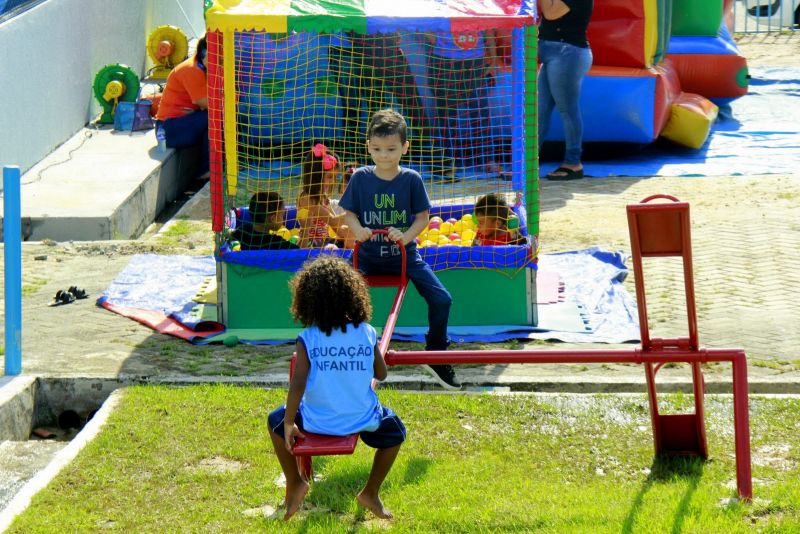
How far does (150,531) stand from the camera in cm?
506

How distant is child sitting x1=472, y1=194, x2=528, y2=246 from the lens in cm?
848

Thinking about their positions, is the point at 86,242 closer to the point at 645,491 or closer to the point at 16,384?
the point at 16,384

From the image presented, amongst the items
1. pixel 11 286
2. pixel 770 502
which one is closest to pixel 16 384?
pixel 11 286

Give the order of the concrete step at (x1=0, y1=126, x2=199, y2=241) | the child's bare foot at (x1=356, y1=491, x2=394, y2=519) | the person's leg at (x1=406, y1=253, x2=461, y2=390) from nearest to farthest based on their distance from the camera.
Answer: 1. the child's bare foot at (x1=356, y1=491, x2=394, y2=519)
2. the person's leg at (x1=406, y1=253, x2=461, y2=390)
3. the concrete step at (x1=0, y1=126, x2=199, y2=241)

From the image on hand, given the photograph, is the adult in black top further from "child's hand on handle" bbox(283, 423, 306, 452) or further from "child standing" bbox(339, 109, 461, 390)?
"child's hand on handle" bbox(283, 423, 306, 452)

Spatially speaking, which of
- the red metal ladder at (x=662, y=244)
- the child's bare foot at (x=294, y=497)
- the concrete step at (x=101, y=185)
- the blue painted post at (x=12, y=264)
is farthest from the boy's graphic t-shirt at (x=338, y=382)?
the concrete step at (x=101, y=185)

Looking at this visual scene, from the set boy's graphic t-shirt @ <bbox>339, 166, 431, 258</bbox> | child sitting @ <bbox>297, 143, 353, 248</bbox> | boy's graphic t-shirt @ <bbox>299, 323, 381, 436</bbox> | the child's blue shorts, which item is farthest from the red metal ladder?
child sitting @ <bbox>297, 143, 353, 248</bbox>

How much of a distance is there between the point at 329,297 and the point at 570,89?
8392 mm

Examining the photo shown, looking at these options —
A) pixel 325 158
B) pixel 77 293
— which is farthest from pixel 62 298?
pixel 325 158

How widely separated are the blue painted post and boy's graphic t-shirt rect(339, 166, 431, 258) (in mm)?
1895

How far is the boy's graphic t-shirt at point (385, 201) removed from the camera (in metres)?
6.79

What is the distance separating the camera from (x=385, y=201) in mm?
6789

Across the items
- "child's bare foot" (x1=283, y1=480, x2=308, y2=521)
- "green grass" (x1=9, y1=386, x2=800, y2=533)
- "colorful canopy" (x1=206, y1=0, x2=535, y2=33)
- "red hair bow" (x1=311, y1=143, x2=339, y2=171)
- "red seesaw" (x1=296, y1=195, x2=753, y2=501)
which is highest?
"colorful canopy" (x1=206, y1=0, x2=535, y2=33)

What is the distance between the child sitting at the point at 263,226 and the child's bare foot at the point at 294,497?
11.6 ft
